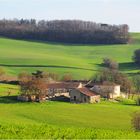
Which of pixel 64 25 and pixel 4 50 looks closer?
pixel 4 50

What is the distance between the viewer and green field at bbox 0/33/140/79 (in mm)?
114562

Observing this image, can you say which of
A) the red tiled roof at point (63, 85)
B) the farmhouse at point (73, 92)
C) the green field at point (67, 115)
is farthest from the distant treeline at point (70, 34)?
the green field at point (67, 115)

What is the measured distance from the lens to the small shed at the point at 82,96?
76812 mm

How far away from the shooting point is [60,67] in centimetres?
11669

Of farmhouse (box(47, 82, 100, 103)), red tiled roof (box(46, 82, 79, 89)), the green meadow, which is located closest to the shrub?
the green meadow

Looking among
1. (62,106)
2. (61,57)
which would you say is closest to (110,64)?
(61,57)

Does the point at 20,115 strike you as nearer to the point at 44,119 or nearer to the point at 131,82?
the point at 44,119

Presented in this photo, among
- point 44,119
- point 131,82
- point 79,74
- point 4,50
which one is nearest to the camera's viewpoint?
point 44,119

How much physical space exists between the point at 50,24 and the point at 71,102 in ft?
382

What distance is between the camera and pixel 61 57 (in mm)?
133875

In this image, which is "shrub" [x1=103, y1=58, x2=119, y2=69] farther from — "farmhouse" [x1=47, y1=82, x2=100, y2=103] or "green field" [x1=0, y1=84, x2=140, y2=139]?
"green field" [x1=0, y1=84, x2=140, y2=139]

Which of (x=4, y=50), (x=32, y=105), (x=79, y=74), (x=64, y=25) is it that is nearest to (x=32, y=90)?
(x=32, y=105)

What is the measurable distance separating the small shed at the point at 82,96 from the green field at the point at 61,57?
94.5 ft

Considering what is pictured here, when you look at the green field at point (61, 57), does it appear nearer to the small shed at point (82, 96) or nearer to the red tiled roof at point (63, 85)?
the red tiled roof at point (63, 85)
